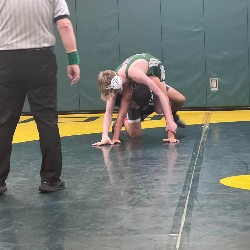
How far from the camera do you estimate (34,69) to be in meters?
3.20

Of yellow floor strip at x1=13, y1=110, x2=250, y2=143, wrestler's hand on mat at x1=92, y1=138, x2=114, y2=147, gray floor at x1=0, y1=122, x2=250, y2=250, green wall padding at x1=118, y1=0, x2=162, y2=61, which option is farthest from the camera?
green wall padding at x1=118, y1=0, x2=162, y2=61

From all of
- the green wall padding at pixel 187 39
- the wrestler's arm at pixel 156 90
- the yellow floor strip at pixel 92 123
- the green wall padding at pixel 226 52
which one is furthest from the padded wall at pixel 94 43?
the wrestler's arm at pixel 156 90

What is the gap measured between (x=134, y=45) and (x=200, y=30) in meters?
1.13

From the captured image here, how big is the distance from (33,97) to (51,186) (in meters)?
0.51

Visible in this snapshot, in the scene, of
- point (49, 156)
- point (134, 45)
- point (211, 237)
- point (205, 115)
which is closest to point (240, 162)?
point (49, 156)

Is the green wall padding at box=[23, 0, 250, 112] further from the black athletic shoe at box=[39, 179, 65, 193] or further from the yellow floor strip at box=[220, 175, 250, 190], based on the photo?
the black athletic shoe at box=[39, 179, 65, 193]

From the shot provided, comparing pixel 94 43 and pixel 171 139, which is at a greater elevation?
pixel 94 43

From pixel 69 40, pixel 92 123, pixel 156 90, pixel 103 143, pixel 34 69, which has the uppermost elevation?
pixel 69 40

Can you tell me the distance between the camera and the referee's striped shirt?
3.17 m

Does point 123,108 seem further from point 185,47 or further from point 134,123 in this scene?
point 185,47

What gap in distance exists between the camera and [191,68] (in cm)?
991

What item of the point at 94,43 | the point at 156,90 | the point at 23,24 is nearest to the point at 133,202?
the point at 23,24

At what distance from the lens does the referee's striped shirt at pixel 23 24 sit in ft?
10.4

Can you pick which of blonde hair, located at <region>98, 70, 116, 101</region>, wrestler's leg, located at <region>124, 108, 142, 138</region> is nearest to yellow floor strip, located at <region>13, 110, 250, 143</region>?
wrestler's leg, located at <region>124, 108, 142, 138</region>
